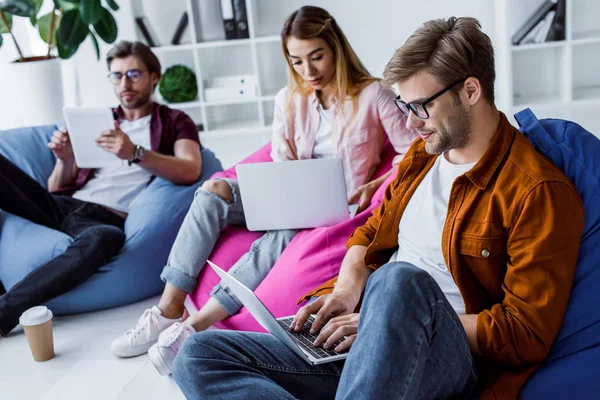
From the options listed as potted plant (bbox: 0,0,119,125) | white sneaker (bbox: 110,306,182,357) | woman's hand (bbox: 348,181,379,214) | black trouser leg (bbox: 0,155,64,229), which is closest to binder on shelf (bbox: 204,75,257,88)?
potted plant (bbox: 0,0,119,125)

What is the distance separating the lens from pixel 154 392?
2023 mm

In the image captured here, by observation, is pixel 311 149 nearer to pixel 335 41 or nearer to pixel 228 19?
Result: pixel 335 41

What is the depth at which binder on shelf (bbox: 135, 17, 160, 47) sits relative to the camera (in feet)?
15.8

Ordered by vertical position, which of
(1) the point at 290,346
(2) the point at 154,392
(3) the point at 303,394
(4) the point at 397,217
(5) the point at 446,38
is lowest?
(2) the point at 154,392

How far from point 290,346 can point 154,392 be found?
27.3 inches

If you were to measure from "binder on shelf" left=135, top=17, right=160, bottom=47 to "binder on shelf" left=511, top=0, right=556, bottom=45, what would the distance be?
2290 millimetres

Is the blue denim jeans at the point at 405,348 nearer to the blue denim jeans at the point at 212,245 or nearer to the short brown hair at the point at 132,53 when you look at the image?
the blue denim jeans at the point at 212,245

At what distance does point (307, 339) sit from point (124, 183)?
162cm

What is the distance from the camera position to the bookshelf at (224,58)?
4.79m

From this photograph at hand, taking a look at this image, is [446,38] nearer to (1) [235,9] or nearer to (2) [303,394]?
(2) [303,394]

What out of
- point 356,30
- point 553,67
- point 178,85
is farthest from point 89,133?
point 553,67

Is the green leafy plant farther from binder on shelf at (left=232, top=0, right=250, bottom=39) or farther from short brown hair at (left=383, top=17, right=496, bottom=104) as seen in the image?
short brown hair at (left=383, top=17, right=496, bottom=104)

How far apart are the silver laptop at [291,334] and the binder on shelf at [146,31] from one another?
11.8 ft

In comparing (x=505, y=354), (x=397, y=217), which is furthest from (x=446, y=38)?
(x=505, y=354)
